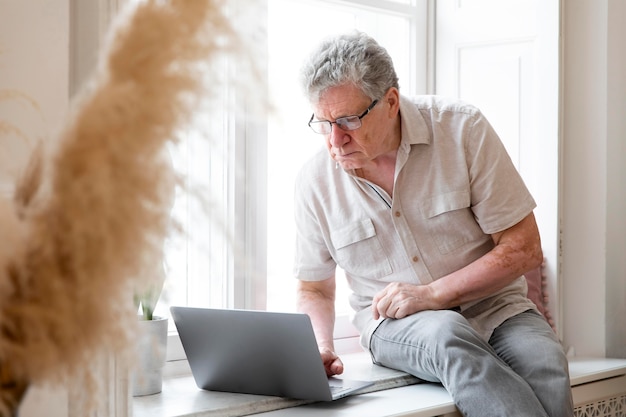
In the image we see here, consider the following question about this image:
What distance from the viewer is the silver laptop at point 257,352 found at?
1.90m

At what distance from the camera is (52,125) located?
1447 mm

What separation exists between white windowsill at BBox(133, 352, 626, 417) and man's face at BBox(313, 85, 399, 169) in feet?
1.92

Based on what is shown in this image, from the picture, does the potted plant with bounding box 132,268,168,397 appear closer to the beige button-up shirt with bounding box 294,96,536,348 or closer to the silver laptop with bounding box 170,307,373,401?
the silver laptop with bounding box 170,307,373,401

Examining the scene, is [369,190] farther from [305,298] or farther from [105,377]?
[105,377]

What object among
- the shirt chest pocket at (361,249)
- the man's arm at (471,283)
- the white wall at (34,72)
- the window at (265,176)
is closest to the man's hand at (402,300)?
the man's arm at (471,283)

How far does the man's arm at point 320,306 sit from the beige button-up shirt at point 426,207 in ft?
0.13

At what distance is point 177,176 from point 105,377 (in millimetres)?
792

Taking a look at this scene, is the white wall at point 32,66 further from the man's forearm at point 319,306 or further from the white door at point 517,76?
the white door at point 517,76

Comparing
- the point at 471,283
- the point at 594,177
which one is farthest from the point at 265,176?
the point at 594,177

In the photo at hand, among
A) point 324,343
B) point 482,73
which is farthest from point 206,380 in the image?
point 482,73

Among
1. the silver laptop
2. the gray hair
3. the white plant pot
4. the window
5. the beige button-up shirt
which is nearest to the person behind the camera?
the silver laptop

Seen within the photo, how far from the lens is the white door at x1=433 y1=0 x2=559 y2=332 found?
2.87 metres

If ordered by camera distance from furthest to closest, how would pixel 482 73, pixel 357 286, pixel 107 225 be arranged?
pixel 482 73 → pixel 357 286 → pixel 107 225

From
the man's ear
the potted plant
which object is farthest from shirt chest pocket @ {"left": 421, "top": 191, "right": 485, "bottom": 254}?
the potted plant
